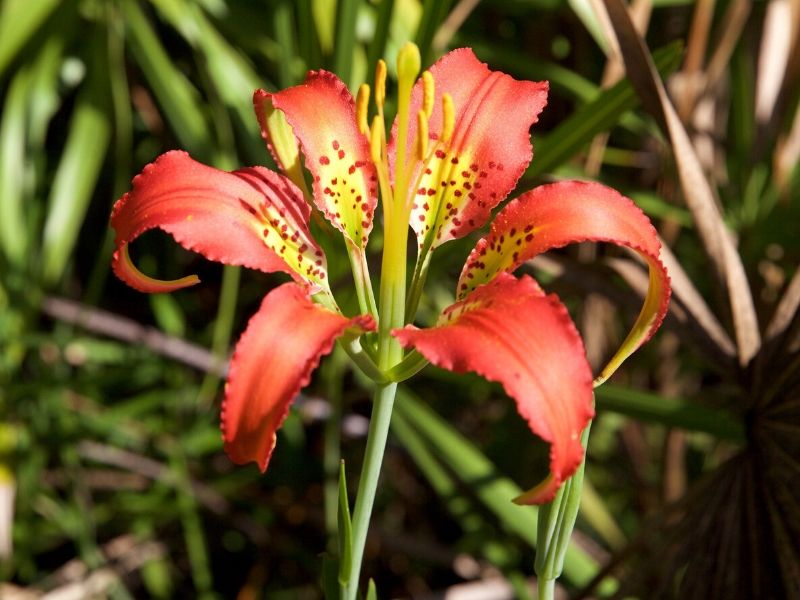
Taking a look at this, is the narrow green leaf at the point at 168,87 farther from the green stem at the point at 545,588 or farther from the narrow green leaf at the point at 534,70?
the green stem at the point at 545,588

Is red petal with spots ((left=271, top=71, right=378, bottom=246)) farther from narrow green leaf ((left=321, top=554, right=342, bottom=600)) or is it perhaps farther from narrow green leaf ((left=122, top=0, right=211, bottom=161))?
narrow green leaf ((left=122, top=0, right=211, bottom=161))

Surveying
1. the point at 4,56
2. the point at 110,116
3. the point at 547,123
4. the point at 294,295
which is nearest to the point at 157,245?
the point at 110,116

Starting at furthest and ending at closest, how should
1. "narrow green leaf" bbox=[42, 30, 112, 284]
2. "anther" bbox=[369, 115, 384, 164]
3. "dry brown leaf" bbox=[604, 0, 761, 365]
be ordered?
1. "narrow green leaf" bbox=[42, 30, 112, 284]
2. "dry brown leaf" bbox=[604, 0, 761, 365]
3. "anther" bbox=[369, 115, 384, 164]

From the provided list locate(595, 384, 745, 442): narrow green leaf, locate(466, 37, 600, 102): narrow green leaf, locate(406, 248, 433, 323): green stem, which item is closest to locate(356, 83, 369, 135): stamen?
locate(406, 248, 433, 323): green stem

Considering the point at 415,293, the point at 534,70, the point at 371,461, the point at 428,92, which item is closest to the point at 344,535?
the point at 371,461

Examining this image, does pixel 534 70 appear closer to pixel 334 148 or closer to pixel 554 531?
pixel 334 148

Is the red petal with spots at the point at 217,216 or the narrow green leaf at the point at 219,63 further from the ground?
the narrow green leaf at the point at 219,63

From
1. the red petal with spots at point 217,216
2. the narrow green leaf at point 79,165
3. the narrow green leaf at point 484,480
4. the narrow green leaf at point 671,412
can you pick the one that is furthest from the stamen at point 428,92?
the narrow green leaf at point 79,165
